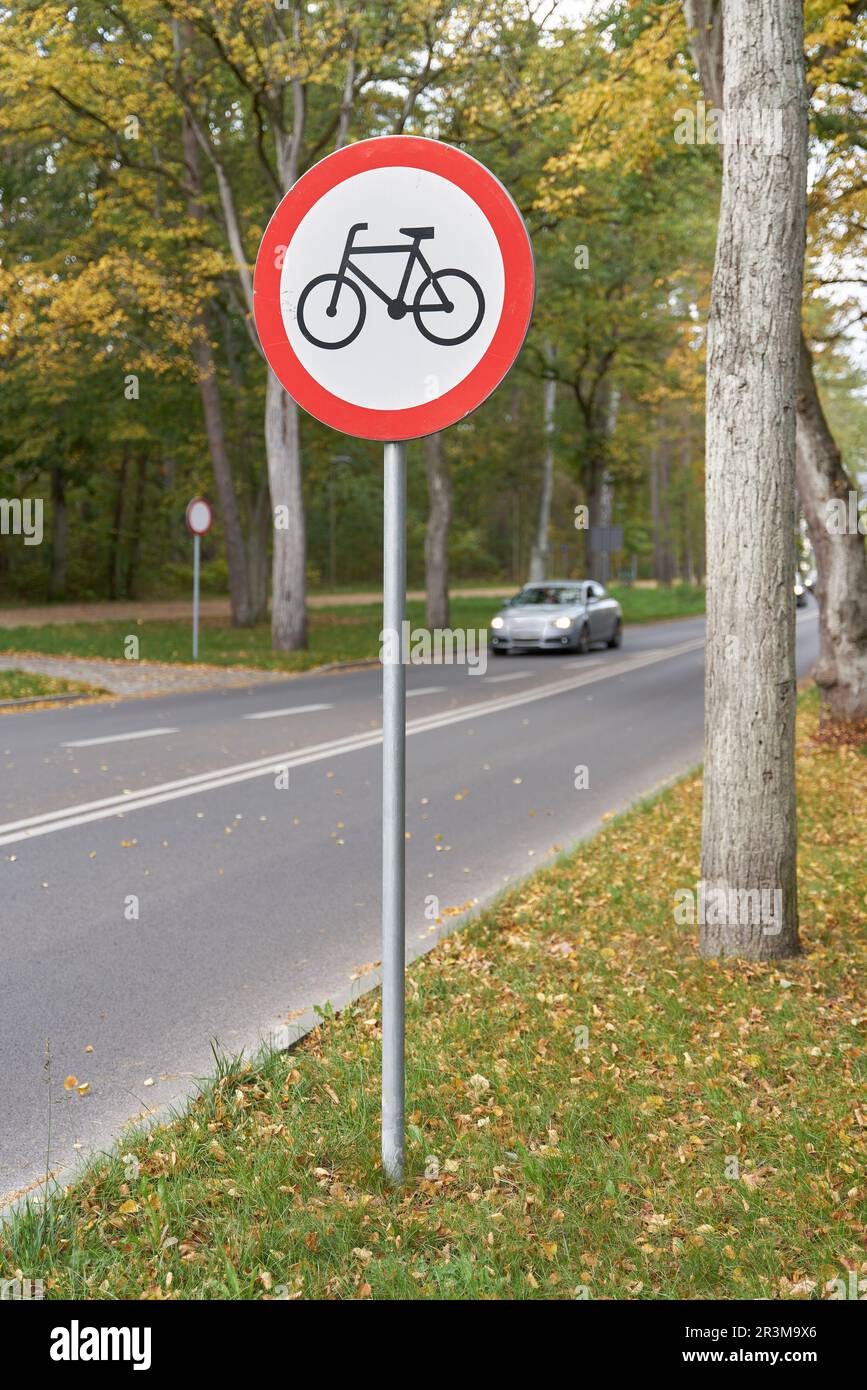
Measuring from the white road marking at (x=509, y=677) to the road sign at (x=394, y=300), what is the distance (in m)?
16.2

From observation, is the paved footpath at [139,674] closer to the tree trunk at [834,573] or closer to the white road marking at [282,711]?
the white road marking at [282,711]

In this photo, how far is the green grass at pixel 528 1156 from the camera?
312 centimetres

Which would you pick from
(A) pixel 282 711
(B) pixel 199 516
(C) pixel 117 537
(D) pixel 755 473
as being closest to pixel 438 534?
(B) pixel 199 516

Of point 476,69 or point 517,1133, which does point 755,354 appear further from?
point 476,69

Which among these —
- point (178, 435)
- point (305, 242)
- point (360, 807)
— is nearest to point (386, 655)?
point (305, 242)

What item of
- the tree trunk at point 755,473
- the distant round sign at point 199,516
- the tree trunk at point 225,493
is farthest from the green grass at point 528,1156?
the tree trunk at point 225,493

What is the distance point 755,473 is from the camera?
529 centimetres

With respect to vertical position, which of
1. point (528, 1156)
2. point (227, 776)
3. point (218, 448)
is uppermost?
point (218, 448)

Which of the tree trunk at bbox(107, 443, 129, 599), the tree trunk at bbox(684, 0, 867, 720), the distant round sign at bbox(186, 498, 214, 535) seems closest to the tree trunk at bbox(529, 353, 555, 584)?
the tree trunk at bbox(107, 443, 129, 599)

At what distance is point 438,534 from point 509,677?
35.7 ft

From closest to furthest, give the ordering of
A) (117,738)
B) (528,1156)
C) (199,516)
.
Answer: (528,1156) → (117,738) → (199,516)

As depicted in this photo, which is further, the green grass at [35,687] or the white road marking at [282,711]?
the green grass at [35,687]

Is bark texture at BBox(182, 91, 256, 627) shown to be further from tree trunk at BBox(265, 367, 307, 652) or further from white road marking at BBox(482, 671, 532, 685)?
white road marking at BBox(482, 671, 532, 685)

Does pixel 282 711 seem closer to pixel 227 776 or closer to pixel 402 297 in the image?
pixel 227 776
